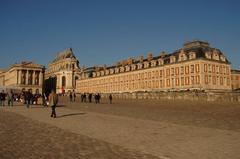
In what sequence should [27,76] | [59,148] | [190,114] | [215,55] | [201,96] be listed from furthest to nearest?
[27,76], [215,55], [201,96], [190,114], [59,148]

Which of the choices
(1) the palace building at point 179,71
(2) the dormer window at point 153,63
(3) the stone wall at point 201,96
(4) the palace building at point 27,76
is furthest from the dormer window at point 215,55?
(4) the palace building at point 27,76

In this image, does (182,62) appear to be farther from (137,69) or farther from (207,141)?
(207,141)

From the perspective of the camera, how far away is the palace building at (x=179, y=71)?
67.9 m

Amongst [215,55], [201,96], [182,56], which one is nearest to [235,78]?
[215,55]

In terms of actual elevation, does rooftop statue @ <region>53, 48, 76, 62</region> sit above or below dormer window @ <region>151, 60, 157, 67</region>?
above

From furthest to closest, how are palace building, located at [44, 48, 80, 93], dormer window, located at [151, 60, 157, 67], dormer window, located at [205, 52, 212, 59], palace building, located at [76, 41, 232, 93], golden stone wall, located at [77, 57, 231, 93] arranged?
palace building, located at [44, 48, 80, 93] → dormer window, located at [151, 60, 157, 67] → dormer window, located at [205, 52, 212, 59] → palace building, located at [76, 41, 232, 93] → golden stone wall, located at [77, 57, 231, 93]

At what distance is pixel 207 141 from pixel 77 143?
435 centimetres

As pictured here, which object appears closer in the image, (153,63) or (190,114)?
(190,114)

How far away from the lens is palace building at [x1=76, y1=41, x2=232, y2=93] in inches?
2675

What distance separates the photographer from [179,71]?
72188 mm

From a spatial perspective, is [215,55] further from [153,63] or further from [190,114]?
[190,114]

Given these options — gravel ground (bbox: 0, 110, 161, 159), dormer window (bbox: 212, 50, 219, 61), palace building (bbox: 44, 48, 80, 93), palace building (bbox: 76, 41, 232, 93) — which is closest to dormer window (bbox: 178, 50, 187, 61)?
palace building (bbox: 76, 41, 232, 93)

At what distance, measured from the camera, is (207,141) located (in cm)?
931

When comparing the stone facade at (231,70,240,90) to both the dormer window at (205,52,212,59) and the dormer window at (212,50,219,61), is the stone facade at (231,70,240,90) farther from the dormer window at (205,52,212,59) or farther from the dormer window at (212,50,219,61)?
the dormer window at (205,52,212,59)
